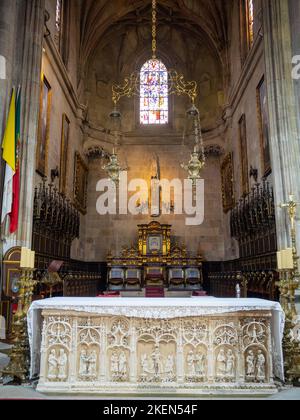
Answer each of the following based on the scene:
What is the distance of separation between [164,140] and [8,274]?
13461 mm

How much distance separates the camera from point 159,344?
5.29 m

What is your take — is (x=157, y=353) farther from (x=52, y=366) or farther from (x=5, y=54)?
(x=5, y=54)

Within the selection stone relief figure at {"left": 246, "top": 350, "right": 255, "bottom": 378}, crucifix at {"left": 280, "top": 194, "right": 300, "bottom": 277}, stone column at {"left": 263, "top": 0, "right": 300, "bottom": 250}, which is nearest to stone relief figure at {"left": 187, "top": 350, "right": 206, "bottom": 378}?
stone relief figure at {"left": 246, "top": 350, "right": 255, "bottom": 378}

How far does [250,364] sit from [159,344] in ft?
4.22

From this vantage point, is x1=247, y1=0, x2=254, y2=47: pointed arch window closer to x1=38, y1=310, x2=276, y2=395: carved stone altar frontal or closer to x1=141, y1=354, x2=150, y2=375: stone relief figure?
x1=38, y1=310, x2=276, y2=395: carved stone altar frontal

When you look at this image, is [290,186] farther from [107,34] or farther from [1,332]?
[107,34]

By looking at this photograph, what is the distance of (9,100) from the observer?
9.67 m

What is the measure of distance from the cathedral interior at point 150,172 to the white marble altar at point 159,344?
0.03 m

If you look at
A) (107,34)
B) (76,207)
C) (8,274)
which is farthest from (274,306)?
(107,34)

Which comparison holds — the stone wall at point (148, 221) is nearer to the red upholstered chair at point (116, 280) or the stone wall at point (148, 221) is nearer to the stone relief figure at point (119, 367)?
the red upholstered chair at point (116, 280)

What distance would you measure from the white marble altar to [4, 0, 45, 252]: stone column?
4.88 meters

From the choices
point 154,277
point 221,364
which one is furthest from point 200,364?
point 154,277

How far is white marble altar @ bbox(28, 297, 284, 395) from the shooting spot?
513cm

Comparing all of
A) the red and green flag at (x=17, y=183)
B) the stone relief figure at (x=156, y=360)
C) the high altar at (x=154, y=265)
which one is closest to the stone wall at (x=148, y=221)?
the high altar at (x=154, y=265)
